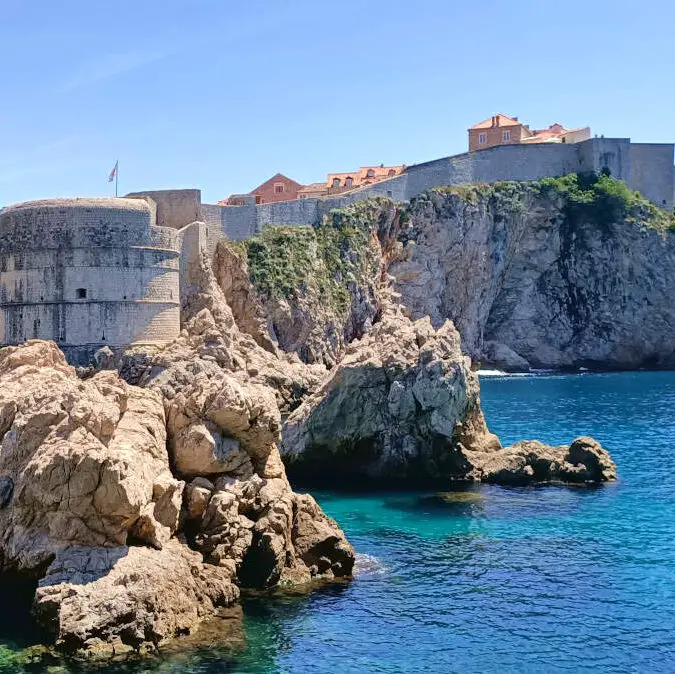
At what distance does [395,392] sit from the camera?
106ft

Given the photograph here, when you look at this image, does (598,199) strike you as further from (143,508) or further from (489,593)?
(143,508)

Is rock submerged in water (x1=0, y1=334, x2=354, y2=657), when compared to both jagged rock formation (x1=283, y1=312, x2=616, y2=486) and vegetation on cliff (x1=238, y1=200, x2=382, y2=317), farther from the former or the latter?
vegetation on cliff (x1=238, y1=200, x2=382, y2=317)

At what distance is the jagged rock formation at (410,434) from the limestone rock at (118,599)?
1452 cm

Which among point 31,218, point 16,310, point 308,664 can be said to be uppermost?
point 31,218

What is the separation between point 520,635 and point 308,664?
12.3ft

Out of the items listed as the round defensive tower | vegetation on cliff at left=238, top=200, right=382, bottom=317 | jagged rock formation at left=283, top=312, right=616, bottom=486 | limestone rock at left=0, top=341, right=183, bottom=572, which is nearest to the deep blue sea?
jagged rock formation at left=283, top=312, right=616, bottom=486

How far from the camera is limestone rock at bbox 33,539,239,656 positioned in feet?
53.1

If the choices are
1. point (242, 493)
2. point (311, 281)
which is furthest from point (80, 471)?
point (311, 281)

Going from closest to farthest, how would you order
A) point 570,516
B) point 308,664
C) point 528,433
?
point 308,664 → point 570,516 → point 528,433

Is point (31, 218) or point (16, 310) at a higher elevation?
point (31, 218)

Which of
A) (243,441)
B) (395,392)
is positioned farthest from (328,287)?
(243,441)

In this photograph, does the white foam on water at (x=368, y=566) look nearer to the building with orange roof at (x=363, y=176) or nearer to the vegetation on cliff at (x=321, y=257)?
the vegetation on cliff at (x=321, y=257)

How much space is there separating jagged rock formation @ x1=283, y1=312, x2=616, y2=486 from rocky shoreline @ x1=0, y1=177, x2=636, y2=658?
4 cm

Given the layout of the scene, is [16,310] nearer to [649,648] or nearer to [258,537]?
[258,537]
